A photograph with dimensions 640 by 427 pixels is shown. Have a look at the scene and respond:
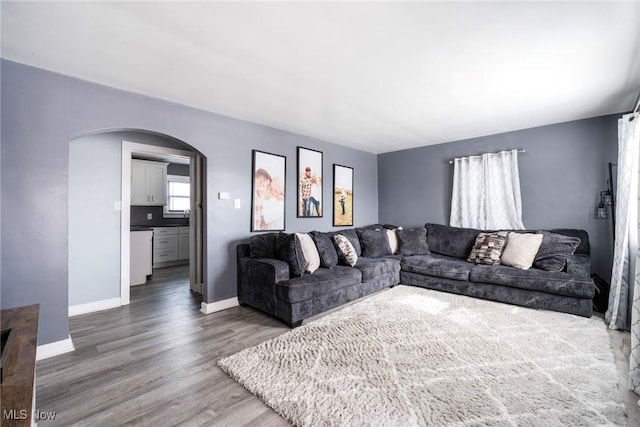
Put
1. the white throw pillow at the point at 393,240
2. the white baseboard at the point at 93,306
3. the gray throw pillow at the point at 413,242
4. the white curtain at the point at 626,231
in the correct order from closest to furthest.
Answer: the white curtain at the point at 626,231
the white baseboard at the point at 93,306
the gray throw pillow at the point at 413,242
the white throw pillow at the point at 393,240

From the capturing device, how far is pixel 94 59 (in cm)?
218

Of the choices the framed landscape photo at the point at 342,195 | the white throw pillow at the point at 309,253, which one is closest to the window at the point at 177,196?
the framed landscape photo at the point at 342,195

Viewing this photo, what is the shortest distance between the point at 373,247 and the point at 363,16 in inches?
132

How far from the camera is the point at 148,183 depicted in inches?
222

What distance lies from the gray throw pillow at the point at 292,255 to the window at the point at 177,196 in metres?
4.46

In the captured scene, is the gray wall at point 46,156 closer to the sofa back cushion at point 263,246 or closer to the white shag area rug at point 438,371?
the sofa back cushion at point 263,246

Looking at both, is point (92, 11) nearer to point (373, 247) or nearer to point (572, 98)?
point (373, 247)

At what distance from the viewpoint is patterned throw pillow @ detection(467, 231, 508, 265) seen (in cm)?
377

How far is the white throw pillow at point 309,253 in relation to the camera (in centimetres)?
331

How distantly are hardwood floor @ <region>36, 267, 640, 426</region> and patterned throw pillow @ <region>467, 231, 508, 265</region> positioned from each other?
1.37 metres

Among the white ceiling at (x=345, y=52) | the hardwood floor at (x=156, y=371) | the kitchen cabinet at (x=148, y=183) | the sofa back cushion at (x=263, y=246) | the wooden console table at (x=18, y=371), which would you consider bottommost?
the hardwood floor at (x=156, y=371)

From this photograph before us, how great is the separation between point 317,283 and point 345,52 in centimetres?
223

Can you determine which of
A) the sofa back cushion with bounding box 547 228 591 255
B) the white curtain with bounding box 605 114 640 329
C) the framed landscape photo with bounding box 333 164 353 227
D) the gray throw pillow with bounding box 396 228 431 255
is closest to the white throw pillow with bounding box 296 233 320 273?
the framed landscape photo with bounding box 333 164 353 227

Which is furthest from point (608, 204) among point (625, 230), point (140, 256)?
point (140, 256)
